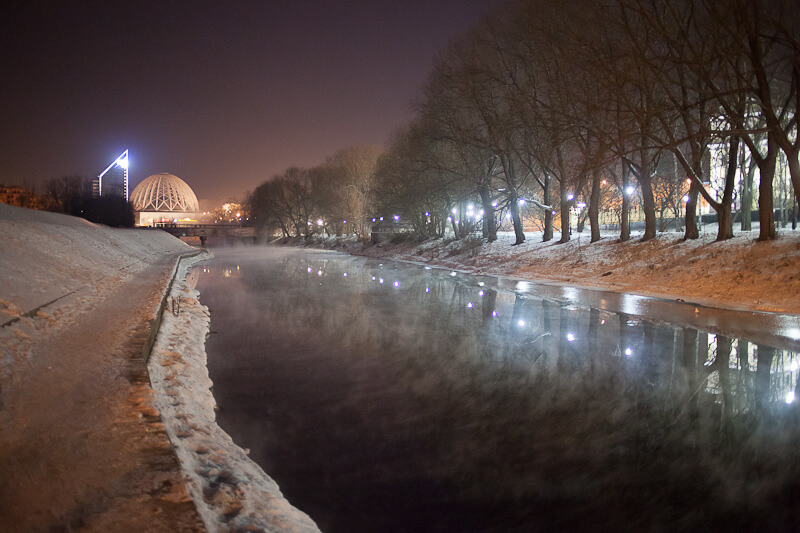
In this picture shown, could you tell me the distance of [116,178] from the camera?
86.3 meters

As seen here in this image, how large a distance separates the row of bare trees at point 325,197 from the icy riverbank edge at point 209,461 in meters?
46.3

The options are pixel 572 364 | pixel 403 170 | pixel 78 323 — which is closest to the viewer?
pixel 572 364

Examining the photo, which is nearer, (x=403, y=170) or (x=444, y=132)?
(x=444, y=132)

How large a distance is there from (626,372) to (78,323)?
9758mm

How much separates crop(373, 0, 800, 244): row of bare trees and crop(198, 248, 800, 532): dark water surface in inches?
347

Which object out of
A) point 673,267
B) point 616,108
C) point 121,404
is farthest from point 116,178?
point 121,404

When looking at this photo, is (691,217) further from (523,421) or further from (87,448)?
(87,448)

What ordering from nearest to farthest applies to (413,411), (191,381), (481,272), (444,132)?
1. (413,411)
2. (191,381)
3. (481,272)
4. (444,132)

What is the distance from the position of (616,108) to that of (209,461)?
25.7 metres

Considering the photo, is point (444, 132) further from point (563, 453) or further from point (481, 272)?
point (563, 453)

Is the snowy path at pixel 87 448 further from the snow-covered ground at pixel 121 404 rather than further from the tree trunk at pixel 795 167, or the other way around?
the tree trunk at pixel 795 167

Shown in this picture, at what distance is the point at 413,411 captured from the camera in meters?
6.61

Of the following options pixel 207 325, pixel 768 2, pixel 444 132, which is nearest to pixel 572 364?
→ pixel 207 325

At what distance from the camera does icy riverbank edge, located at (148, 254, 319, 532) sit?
397 cm
